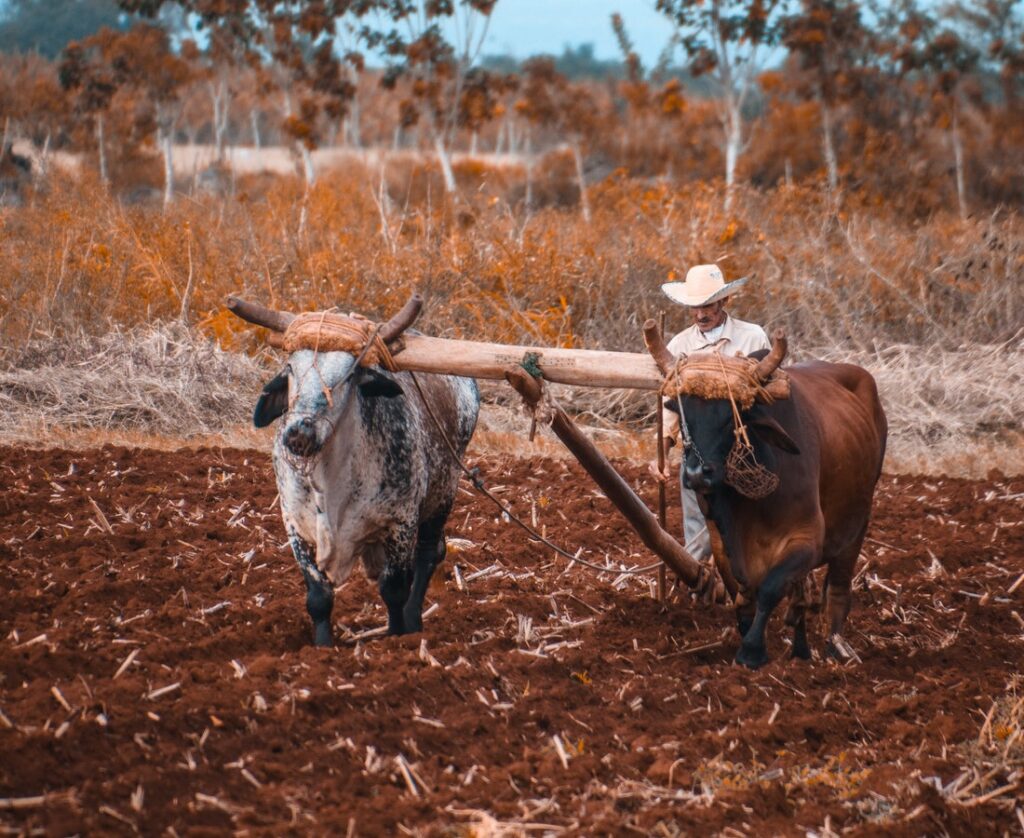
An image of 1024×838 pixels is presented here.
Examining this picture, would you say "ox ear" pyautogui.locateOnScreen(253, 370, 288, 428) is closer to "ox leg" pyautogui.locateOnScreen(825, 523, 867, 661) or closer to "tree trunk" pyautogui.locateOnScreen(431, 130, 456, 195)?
"ox leg" pyautogui.locateOnScreen(825, 523, 867, 661)

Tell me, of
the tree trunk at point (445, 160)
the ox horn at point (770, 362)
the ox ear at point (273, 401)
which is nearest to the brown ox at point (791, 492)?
the ox horn at point (770, 362)

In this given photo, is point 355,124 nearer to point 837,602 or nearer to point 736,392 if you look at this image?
point 837,602

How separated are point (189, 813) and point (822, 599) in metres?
3.76

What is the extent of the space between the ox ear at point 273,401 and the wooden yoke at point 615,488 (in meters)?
0.98

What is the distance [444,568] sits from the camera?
7508mm

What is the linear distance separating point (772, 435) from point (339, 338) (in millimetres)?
1906

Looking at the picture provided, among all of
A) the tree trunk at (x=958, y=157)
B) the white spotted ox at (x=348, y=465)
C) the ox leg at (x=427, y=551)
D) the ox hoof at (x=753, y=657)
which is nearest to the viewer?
the white spotted ox at (x=348, y=465)

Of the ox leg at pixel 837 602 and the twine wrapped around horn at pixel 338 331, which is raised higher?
the twine wrapped around horn at pixel 338 331

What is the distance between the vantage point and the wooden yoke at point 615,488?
18.5ft

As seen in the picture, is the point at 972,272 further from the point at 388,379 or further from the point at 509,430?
the point at 388,379

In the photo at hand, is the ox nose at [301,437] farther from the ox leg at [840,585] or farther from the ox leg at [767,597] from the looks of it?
the ox leg at [840,585]

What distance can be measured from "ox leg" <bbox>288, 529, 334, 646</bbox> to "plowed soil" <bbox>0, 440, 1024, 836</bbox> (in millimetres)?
189

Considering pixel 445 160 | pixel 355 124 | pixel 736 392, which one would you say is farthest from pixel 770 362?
pixel 355 124

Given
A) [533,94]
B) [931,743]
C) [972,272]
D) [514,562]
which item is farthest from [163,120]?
[931,743]
